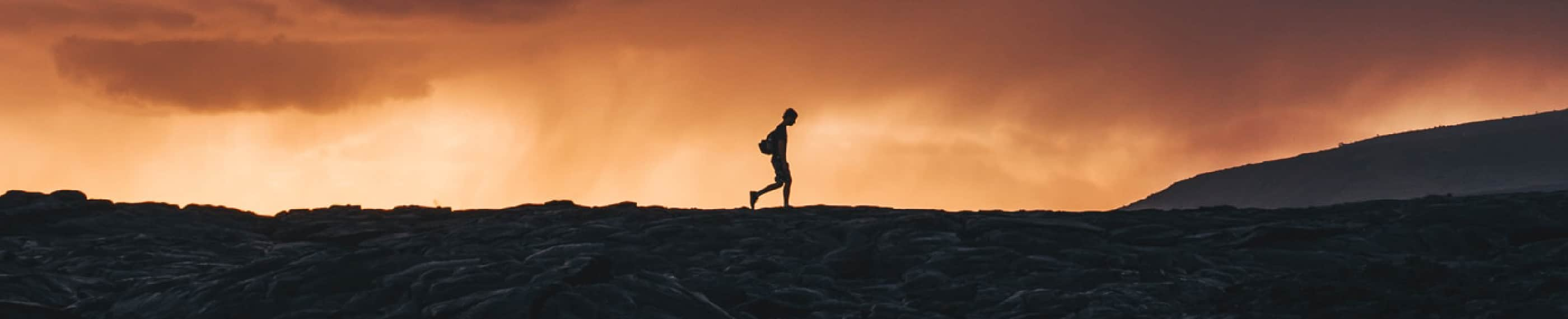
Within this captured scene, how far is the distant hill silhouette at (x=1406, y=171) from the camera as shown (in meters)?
139

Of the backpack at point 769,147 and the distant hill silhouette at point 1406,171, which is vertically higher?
the distant hill silhouette at point 1406,171

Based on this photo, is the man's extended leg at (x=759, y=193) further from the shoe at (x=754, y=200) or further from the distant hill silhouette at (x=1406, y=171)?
the distant hill silhouette at (x=1406, y=171)

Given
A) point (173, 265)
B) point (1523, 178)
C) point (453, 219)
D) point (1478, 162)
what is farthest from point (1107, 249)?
point (1478, 162)

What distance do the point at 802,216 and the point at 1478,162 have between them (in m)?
132

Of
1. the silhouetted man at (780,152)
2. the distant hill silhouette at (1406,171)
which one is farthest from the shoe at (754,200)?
the distant hill silhouette at (1406,171)

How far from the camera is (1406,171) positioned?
15738 cm

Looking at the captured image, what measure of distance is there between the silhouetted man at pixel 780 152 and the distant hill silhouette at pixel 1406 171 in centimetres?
9504

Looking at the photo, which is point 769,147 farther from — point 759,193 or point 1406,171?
point 1406,171

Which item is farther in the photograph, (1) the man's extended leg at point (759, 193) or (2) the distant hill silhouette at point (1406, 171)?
(2) the distant hill silhouette at point (1406, 171)

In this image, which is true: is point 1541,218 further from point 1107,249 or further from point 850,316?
point 850,316

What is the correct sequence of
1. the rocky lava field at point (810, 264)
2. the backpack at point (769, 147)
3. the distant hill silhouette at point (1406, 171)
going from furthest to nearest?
1. the distant hill silhouette at point (1406, 171)
2. the backpack at point (769, 147)
3. the rocky lava field at point (810, 264)

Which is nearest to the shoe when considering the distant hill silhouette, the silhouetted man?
the silhouetted man

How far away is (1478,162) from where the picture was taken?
485 feet

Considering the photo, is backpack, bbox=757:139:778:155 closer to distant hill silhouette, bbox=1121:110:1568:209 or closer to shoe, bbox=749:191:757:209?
shoe, bbox=749:191:757:209
